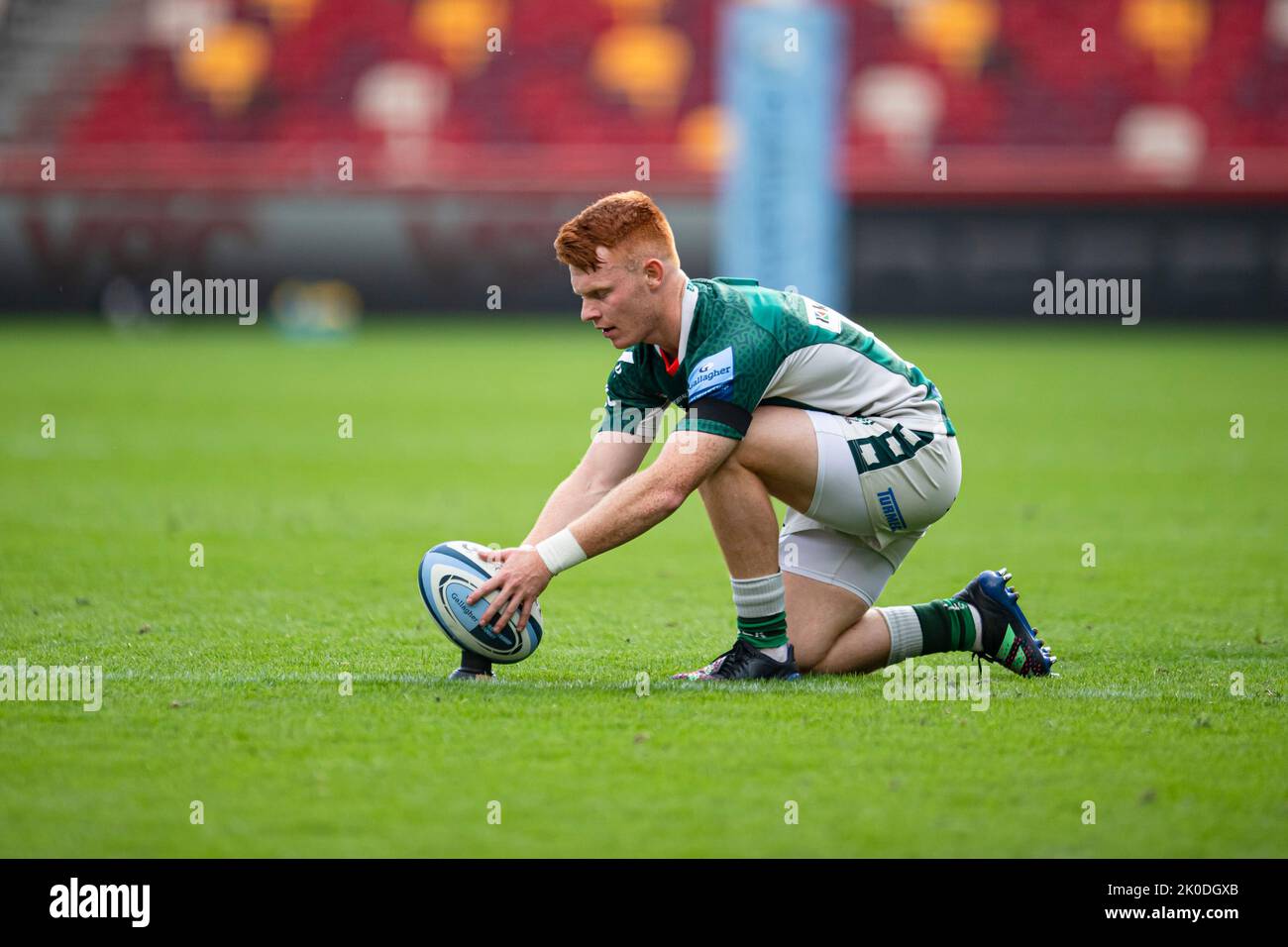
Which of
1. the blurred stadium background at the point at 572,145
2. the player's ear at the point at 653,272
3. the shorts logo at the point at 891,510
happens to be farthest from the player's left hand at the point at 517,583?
the blurred stadium background at the point at 572,145

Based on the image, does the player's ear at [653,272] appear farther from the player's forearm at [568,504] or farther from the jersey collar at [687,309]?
the player's forearm at [568,504]

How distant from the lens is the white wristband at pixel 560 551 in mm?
4789

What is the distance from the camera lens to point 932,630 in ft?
17.5

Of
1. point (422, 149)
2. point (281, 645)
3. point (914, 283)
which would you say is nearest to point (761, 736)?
point (281, 645)

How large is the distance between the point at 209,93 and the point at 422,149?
16.2 ft

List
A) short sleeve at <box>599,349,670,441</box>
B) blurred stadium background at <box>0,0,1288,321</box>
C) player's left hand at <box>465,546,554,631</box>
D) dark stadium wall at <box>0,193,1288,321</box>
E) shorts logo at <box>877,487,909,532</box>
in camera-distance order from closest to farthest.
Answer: player's left hand at <box>465,546,554,631</box>, shorts logo at <box>877,487,909,532</box>, short sleeve at <box>599,349,670,441</box>, dark stadium wall at <box>0,193,1288,321</box>, blurred stadium background at <box>0,0,1288,321</box>

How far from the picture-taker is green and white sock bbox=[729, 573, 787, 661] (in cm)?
502

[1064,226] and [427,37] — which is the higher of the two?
[427,37]

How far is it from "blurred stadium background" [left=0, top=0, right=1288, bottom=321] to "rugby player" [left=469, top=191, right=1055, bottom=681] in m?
19.9

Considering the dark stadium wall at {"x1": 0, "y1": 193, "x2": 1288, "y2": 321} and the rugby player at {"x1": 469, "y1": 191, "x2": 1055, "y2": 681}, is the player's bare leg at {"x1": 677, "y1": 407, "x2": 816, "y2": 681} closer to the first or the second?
the rugby player at {"x1": 469, "y1": 191, "x2": 1055, "y2": 681}

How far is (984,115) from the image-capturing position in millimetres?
30500

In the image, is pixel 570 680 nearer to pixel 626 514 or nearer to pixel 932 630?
pixel 626 514

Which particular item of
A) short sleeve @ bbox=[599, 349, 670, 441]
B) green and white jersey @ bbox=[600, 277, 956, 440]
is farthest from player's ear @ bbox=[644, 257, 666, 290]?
short sleeve @ bbox=[599, 349, 670, 441]

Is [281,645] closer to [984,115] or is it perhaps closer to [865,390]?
[865,390]
